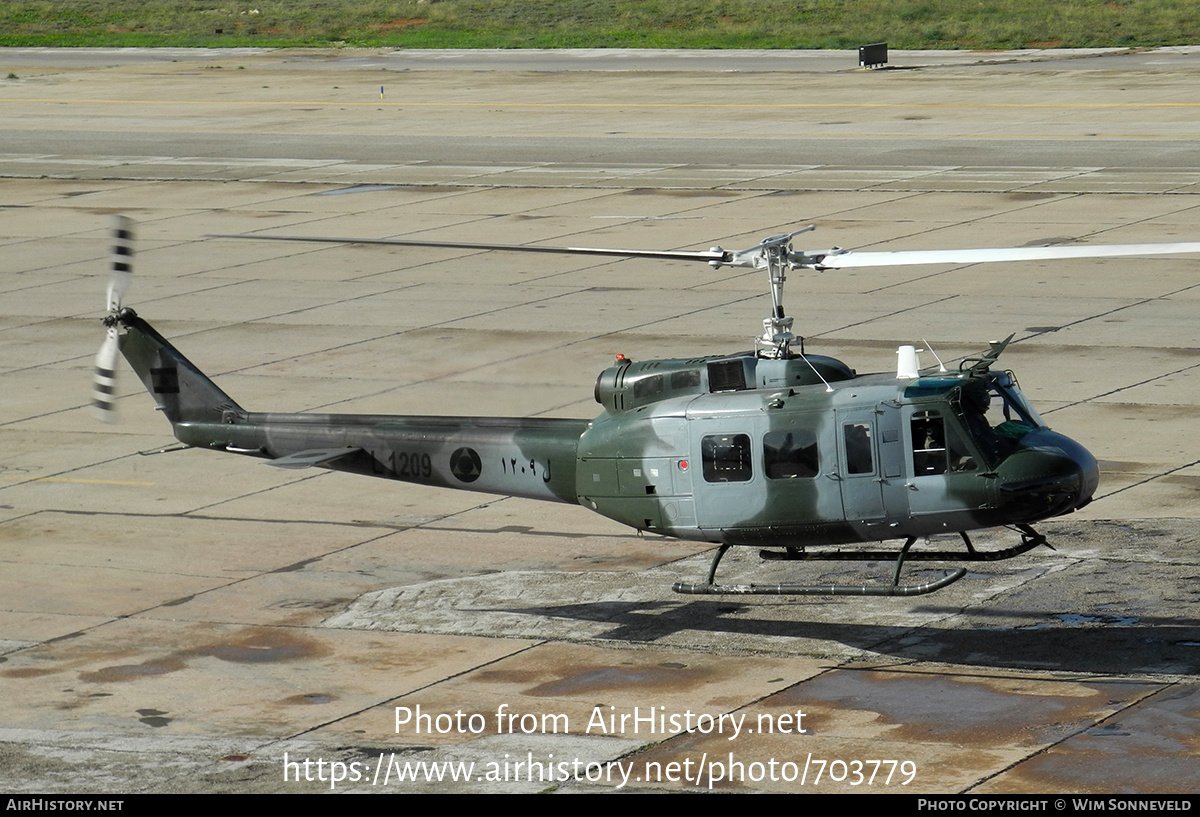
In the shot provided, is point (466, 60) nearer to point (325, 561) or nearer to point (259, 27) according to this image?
point (259, 27)

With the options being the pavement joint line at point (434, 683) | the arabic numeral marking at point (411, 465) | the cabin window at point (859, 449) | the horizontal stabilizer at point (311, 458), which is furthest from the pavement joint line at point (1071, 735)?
the horizontal stabilizer at point (311, 458)

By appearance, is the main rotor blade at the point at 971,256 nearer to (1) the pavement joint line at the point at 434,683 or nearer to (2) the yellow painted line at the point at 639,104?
(1) the pavement joint line at the point at 434,683

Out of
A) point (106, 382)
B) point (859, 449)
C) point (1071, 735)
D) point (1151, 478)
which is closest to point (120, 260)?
point (106, 382)

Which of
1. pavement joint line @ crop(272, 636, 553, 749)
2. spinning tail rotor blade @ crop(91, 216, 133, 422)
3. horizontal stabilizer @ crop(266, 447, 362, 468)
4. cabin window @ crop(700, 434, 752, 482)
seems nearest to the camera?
pavement joint line @ crop(272, 636, 553, 749)

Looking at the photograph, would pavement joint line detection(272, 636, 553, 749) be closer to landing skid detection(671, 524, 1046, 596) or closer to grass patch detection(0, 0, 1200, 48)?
landing skid detection(671, 524, 1046, 596)

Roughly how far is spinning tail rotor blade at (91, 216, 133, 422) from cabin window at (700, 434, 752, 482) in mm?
5928

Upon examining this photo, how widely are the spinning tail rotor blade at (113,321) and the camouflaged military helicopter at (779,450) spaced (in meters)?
0.03

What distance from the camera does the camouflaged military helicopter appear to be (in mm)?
15227

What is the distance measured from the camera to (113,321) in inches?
733

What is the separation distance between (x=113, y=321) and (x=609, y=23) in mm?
78450

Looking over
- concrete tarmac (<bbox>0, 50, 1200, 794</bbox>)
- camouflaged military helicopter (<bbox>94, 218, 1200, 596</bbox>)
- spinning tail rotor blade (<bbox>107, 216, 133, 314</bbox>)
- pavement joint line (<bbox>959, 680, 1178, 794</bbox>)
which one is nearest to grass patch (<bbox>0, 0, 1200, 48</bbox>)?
concrete tarmac (<bbox>0, 50, 1200, 794</bbox>)

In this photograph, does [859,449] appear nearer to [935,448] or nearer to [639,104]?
[935,448]

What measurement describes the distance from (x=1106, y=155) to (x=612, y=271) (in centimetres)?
1804

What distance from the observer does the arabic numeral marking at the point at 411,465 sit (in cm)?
1766
